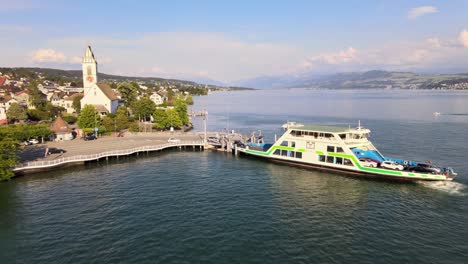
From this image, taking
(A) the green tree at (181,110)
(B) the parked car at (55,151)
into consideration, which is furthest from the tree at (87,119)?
(A) the green tree at (181,110)

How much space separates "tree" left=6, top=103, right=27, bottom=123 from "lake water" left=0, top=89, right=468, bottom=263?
5782 centimetres

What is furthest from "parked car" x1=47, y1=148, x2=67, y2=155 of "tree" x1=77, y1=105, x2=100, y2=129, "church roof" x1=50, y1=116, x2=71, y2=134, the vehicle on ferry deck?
the vehicle on ferry deck

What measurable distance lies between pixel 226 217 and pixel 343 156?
27829mm

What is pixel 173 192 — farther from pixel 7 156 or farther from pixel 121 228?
pixel 7 156

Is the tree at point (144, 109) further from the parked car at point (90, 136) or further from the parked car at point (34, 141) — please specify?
the parked car at point (34, 141)

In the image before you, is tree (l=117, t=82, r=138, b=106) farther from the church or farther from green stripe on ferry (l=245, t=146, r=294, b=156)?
green stripe on ferry (l=245, t=146, r=294, b=156)

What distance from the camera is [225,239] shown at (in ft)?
102

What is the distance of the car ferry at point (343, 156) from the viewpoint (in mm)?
48938

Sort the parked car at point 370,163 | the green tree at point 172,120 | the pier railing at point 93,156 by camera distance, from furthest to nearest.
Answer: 1. the green tree at point 172,120
2. the pier railing at point 93,156
3. the parked car at point 370,163

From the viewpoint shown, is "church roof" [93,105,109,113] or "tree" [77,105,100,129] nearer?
"tree" [77,105,100,129]

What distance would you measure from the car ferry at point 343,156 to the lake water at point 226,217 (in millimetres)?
1949

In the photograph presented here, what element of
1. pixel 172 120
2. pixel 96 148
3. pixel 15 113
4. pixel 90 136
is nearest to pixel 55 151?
pixel 96 148

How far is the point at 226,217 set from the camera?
36.4m

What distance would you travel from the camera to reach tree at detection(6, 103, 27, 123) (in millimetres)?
96188
